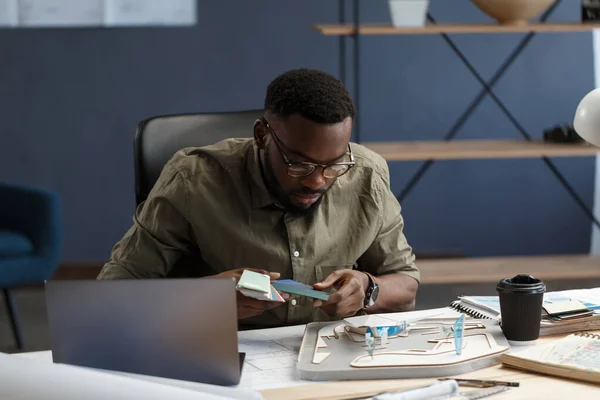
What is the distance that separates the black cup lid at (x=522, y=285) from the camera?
1.46 m

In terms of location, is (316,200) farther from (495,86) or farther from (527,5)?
(495,86)

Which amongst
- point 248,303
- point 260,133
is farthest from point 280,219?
point 248,303

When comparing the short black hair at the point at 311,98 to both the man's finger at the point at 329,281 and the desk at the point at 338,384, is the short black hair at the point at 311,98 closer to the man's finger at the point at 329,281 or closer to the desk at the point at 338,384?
the man's finger at the point at 329,281

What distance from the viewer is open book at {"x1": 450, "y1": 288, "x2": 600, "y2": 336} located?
60.3 inches

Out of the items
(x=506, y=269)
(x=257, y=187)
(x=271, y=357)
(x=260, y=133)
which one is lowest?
(x=506, y=269)

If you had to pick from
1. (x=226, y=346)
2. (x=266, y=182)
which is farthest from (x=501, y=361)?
(x=266, y=182)

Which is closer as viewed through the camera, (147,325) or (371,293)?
(147,325)

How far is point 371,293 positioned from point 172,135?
633mm

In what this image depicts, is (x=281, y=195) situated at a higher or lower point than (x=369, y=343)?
higher

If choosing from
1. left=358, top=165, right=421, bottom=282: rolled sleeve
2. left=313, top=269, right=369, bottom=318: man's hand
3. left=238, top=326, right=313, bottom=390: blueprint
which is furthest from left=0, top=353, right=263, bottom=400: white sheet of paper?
left=358, top=165, right=421, bottom=282: rolled sleeve

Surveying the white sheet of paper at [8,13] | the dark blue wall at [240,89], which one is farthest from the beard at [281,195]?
the white sheet of paper at [8,13]

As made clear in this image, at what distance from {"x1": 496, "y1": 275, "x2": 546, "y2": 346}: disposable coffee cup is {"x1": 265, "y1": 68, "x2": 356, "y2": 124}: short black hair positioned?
1.33 feet

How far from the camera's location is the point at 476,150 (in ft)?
11.4

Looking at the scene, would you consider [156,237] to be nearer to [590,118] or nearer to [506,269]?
[590,118]
